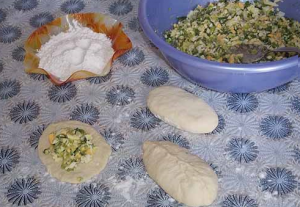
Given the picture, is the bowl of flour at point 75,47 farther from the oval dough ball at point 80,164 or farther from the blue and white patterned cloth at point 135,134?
the oval dough ball at point 80,164

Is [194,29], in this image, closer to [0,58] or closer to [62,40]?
[62,40]

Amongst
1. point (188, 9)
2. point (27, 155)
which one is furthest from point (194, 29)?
point (27, 155)

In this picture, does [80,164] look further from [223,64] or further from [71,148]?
[223,64]

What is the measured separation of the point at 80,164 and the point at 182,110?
0.31 m

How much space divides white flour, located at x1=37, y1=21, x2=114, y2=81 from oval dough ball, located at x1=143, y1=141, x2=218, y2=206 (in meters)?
0.37

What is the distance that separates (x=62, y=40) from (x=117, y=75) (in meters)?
0.24

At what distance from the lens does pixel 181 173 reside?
38.4 inches

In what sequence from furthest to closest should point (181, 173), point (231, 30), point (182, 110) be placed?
point (231, 30)
point (182, 110)
point (181, 173)

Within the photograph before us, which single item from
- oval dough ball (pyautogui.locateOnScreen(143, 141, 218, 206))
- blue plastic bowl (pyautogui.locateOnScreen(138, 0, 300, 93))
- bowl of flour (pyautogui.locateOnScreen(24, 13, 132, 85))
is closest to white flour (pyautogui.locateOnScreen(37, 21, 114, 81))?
bowl of flour (pyautogui.locateOnScreen(24, 13, 132, 85))

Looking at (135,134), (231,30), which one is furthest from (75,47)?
(231,30)

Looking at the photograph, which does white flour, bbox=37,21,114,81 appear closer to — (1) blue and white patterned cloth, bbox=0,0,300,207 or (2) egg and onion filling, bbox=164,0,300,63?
(1) blue and white patterned cloth, bbox=0,0,300,207

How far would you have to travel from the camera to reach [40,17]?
5.11 feet

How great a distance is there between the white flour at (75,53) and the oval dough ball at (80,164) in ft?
0.68

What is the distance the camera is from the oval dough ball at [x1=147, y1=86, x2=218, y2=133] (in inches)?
42.5
